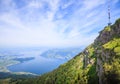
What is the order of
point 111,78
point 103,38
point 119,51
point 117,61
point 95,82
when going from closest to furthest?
point 111,78 → point 117,61 → point 119,51 → point 95,82 → point 103,38

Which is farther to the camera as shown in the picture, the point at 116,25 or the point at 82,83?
the point at 116,25

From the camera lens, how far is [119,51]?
228 ft

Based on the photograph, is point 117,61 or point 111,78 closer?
point 111,78

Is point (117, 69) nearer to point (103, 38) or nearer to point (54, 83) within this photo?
point (103, 38)

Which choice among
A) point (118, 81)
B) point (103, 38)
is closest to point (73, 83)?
point (103, 38)

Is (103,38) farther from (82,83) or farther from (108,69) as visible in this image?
(108,69)

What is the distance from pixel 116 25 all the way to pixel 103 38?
28.4 m

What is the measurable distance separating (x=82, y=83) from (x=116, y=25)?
5286 centimetres

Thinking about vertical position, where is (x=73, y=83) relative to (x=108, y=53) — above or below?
below

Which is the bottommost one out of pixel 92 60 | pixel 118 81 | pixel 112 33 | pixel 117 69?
pixel 118 81

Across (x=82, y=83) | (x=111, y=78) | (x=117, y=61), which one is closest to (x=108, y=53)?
(x=117, y=61)

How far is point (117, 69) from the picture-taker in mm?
58781

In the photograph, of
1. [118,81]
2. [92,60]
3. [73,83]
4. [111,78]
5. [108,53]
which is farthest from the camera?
[92,60]

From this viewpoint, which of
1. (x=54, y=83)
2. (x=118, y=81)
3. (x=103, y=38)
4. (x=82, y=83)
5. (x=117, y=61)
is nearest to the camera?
(x=118, y=81)
